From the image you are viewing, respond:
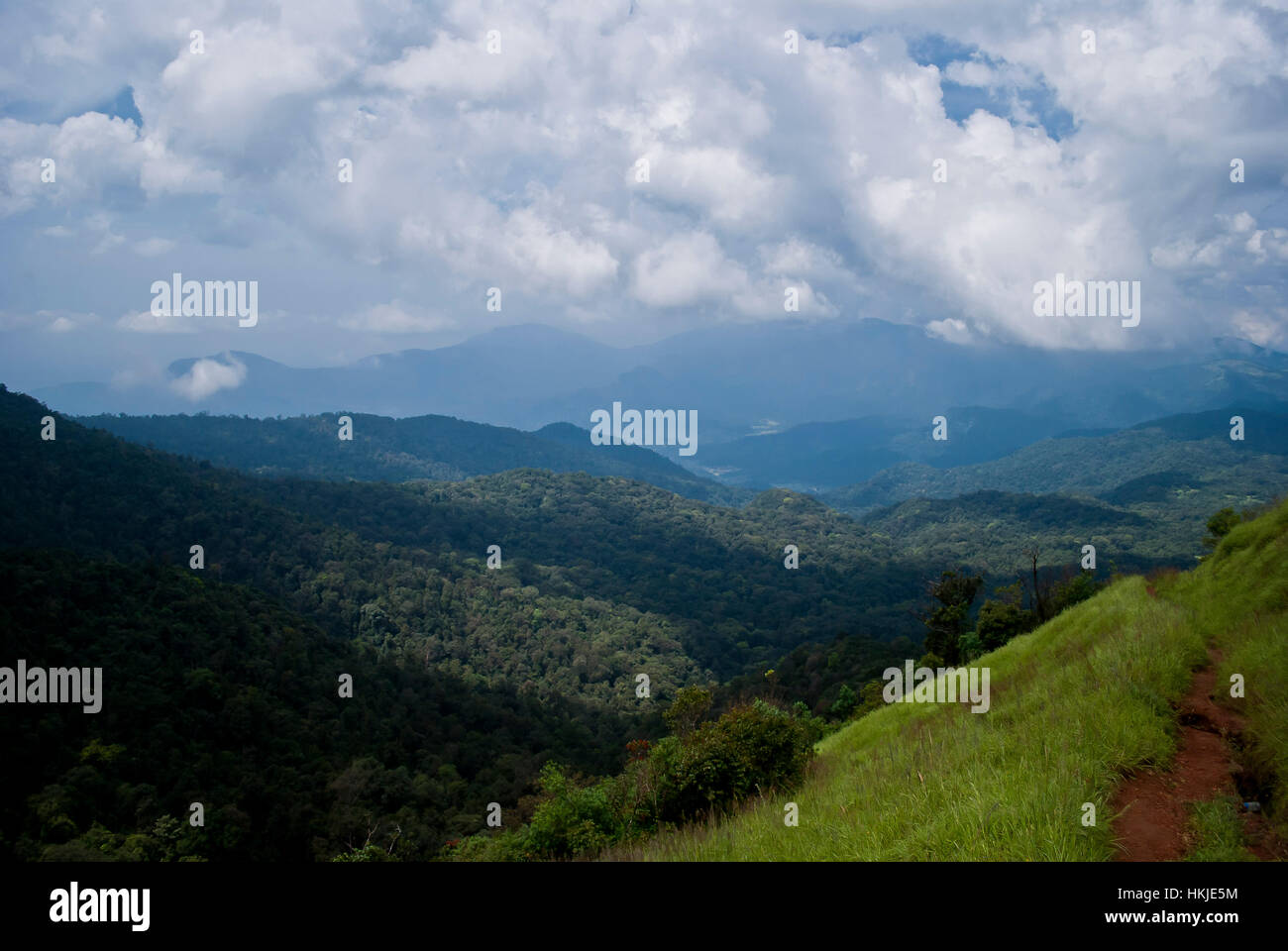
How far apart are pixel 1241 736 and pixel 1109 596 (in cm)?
859

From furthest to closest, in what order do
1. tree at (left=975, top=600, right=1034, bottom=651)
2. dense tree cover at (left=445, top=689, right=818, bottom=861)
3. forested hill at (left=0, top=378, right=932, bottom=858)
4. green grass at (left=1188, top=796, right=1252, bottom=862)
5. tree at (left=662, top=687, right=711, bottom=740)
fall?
forested hill at (left=0, top=378, right=932, bottom=858), tree at (left=975, top=600, right=1034, bottom=651), tree at (left=662, top=687, right=711, bottom=740), dense tree cover at (left=445, top=689, right=818, bottom=861), green grass at (left=1188, top=796, right=1252, bottom=862)

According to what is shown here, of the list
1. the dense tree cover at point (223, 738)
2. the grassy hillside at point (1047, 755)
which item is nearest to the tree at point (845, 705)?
the dense tree cover at point (223, 738)

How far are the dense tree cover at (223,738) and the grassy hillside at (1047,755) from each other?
2347cm

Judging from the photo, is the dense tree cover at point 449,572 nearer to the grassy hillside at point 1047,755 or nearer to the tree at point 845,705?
the tree at point 845,705

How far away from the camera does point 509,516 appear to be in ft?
570

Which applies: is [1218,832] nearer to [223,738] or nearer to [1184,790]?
[1184,790]

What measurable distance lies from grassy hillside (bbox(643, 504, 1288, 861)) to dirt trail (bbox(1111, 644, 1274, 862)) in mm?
139

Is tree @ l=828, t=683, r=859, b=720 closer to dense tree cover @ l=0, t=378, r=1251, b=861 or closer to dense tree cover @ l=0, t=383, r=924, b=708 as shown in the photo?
dense tree cover @ l=0, t=378, r=1251, b=861

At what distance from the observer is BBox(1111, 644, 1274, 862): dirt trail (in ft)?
15.6

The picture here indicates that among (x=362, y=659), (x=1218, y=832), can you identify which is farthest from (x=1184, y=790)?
(x=362, y=659)

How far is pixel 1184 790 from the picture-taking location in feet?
18.3

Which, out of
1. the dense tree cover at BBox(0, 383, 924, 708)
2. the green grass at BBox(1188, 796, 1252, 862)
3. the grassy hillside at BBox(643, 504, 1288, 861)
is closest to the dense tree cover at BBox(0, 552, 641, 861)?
the dense tree cover at BBox(0, 383, 924, 708)

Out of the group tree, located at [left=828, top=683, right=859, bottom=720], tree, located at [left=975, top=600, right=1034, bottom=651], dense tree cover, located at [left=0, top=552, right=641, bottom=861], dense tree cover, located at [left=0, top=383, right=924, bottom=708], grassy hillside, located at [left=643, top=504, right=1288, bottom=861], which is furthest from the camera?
dense tree cover, located at [left=0, top=383, right=924, bottom=708]

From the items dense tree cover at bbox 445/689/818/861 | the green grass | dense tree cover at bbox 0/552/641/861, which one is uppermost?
the green grass
